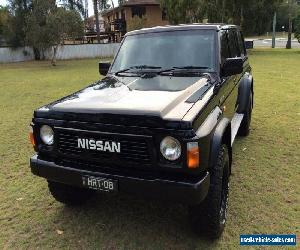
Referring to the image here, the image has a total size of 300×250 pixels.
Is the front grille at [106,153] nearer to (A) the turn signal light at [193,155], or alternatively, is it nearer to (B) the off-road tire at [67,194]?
(A) the turn signal light at [193,155]

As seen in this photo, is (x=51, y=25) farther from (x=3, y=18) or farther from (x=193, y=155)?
(x=193, y=155)

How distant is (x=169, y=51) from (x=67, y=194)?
2099 mm

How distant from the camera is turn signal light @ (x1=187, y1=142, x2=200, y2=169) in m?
2.91

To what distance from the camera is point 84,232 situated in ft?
12.1

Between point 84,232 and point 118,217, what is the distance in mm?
416

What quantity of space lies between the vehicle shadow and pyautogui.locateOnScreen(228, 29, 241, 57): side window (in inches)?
98.7

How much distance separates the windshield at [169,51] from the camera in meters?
4.36

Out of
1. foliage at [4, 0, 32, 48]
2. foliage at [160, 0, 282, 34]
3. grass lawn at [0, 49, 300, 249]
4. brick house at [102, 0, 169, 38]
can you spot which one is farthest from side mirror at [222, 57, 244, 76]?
brick house at [102, 0, 169, 38]

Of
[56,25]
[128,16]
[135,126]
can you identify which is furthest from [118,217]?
[128,16]

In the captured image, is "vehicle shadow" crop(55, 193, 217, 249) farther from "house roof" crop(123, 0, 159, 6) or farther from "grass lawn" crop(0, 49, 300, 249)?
"house roof" crop(123, 0, 159, 6)

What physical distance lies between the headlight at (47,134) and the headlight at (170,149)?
1.17m

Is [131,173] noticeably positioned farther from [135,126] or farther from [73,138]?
[73,138]

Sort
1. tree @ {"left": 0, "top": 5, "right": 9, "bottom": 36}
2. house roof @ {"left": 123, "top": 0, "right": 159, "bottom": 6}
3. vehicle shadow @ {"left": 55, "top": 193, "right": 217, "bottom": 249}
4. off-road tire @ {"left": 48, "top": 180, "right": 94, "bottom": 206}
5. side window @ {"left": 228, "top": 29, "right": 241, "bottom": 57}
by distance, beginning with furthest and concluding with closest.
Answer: house roof @ {"left": 123, "top": 0, "right": 159, "bottom": 6} < tree @ {"left": 0, "top": 5, "right": 9, "bottom": 36} < side window @ {"left": 228, "top": 29, "right": 241, "bottom": 57} < off-road tire @ {"left": 48, "top": 180, "right": 94, "bottom": 206} < vehicle shadow @ {"left": 55, "top": 193, "right": 217, "bottom": 249}

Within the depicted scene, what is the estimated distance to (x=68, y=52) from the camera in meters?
33.1
